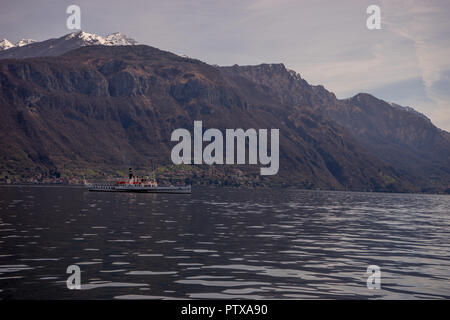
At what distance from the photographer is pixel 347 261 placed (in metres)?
47.2

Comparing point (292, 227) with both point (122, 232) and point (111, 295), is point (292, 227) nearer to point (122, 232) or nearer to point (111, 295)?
point (122, 232)

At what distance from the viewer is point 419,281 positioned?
124ft

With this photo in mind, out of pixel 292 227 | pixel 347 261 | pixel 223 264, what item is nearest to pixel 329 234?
pixel 292 227

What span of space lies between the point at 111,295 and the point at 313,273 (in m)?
16.9

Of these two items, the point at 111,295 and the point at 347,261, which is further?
the point at 347,261

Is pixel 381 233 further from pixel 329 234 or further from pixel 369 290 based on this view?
pixel 369 290

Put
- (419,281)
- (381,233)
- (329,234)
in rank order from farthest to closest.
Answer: (381,233) → (329,234) → (419,281)
